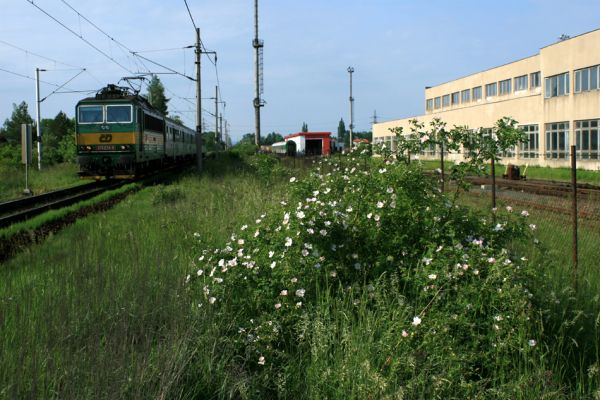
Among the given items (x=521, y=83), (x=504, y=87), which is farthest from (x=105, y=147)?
(x=504, y=87)

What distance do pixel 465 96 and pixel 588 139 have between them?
30.1m

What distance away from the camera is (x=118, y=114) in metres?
22.6

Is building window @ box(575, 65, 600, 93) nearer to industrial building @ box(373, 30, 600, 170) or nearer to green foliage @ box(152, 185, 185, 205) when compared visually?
industrial building @ box(373, 30, 600, 170)

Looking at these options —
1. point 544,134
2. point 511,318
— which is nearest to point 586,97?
point 544,134

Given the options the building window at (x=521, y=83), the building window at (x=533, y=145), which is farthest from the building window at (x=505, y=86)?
the building window at (x=533, y=145)

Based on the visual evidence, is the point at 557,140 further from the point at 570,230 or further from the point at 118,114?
the point at 570,230

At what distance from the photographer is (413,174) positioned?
220 inches

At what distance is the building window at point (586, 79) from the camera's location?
38000mm

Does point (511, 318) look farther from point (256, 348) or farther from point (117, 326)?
point (117, 326)

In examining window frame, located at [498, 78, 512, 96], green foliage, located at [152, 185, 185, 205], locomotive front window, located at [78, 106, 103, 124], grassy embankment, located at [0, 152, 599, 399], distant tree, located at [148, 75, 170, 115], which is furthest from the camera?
distant tree, located at [148, 75, 170, 115]

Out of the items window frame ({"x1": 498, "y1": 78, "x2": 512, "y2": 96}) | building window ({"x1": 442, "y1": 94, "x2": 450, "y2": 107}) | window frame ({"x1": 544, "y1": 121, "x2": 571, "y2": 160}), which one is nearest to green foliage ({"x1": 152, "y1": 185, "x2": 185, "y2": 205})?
window frame ({"x1": 544, "y1": 121, "x2": 571, "y2": 160})

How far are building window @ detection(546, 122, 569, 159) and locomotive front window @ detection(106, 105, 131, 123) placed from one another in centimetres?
Result: 2959

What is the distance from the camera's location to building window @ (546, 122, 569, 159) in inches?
1620

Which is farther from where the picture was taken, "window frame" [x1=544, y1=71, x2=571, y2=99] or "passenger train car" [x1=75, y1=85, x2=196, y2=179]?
"window frame" [x1=544, y1=71, x2=571, y2=99]
